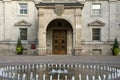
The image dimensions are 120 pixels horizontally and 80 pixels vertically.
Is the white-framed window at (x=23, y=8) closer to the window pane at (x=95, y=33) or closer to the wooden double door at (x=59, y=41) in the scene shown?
the wooden double door at (x=59, y=41)

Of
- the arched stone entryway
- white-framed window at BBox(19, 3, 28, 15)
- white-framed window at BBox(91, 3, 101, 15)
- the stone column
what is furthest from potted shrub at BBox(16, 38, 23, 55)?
white-framed window at BBox(91, 3, 101, 15)

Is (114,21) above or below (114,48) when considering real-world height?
above

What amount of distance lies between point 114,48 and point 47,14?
9.11 metres

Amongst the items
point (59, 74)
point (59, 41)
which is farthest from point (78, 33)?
point (59, 74)

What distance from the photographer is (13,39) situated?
42969mm

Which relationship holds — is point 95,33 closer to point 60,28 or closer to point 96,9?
point 96,9

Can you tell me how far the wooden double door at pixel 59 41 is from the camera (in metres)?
42.1

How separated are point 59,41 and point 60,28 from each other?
5.26 feet

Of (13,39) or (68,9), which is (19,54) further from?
(68,9)

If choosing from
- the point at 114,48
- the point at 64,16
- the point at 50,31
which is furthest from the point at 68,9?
the point at 114,48

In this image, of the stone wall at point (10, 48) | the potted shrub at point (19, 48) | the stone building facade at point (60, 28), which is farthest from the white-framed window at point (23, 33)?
the potted shrub at point (19, 48)

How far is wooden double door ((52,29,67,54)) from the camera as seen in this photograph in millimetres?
42094

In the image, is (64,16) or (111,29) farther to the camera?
(111,29)

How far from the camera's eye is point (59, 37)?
42.2 meters
